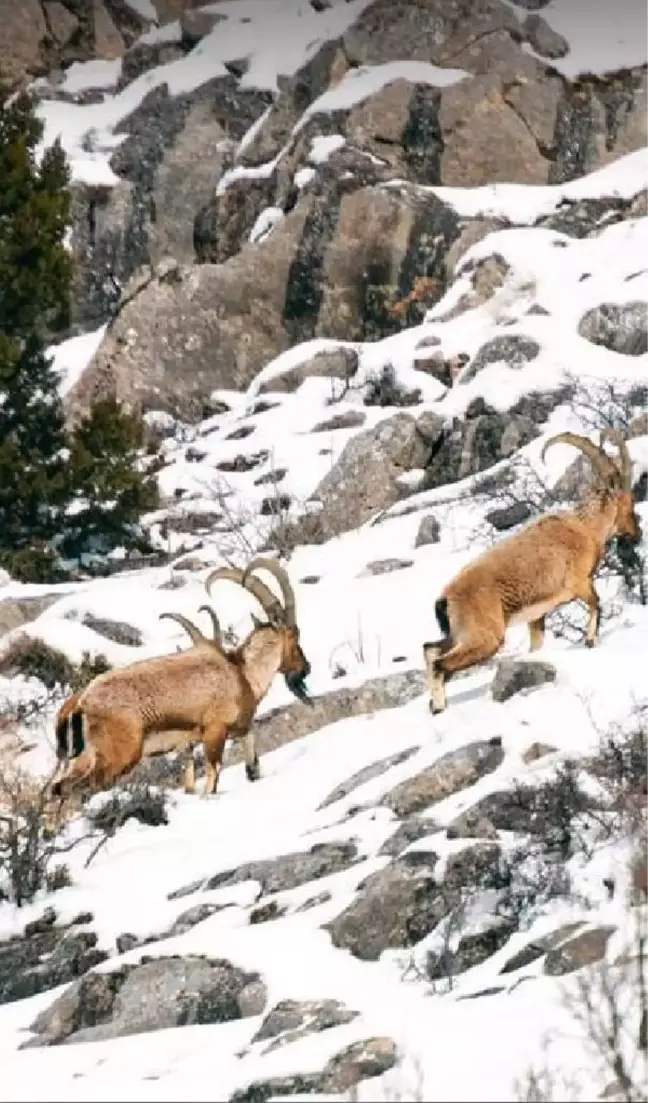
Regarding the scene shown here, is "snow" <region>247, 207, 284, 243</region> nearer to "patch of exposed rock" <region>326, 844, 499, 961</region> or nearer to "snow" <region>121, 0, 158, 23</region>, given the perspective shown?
"snow" <region>121, 0, 158, 23</region>

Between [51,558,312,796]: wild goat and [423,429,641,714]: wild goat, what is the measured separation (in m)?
1.40

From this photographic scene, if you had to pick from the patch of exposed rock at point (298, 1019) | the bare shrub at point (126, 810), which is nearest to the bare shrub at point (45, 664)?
the bare shrub at point (126, 810)

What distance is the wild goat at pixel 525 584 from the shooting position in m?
12.0

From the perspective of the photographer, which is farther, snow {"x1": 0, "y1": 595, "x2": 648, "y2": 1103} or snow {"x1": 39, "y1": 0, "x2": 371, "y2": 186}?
snow {"x1": 39, "y1": 0, "x2": 371, "y2": 186}

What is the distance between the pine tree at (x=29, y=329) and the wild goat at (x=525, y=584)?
10919 mm

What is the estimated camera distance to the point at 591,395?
21438mm

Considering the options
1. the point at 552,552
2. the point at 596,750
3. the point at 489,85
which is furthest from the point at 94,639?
the point at 489,85

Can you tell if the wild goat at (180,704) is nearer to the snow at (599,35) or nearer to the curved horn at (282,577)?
the curved horn at (282,577)

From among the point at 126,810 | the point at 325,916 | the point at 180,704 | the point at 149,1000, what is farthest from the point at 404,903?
the point at 180,704

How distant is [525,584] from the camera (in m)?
12.4

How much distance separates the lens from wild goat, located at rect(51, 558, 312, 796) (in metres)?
12.1

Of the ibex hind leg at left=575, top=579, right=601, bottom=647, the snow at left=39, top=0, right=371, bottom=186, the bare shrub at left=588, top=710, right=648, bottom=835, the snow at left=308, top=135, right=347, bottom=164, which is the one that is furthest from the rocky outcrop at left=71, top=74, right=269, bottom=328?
the bare shrub at left=588, top=710, right=648, bottom=835

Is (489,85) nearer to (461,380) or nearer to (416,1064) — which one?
(461,380)

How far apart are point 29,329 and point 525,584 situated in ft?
47.9
